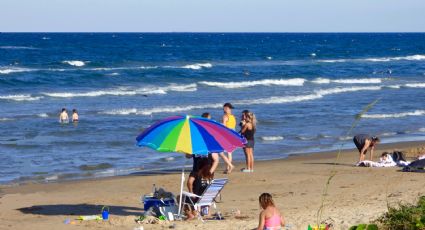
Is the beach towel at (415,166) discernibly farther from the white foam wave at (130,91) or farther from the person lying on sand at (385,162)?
the white foam wave at (130,91)

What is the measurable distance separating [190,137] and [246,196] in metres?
3.07

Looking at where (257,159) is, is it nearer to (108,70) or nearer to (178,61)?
(108,70)

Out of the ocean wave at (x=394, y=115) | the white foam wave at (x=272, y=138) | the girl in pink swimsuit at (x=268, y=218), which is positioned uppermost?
the ocean wave at (x=394, y=115)

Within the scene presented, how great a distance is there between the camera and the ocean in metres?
18.3

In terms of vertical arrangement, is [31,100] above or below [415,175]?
above

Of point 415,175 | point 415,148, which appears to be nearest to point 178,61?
point 415,148

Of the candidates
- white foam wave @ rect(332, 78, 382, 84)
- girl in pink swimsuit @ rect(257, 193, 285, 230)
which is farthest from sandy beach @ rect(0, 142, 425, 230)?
white foam wave @ rect(332, 78, 382, 84)

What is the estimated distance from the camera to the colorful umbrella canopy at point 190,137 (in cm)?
1052

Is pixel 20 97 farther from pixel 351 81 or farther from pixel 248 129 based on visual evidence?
pixel 351 81

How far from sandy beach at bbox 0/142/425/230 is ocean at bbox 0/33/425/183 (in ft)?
3.84

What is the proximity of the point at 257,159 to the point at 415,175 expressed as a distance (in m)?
4.44

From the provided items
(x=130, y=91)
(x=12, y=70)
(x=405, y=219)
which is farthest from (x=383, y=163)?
(x=12, y=70)

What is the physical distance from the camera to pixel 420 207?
770 centimetres

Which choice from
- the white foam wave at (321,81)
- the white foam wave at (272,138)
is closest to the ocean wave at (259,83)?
the white foam wave at (321,81)
